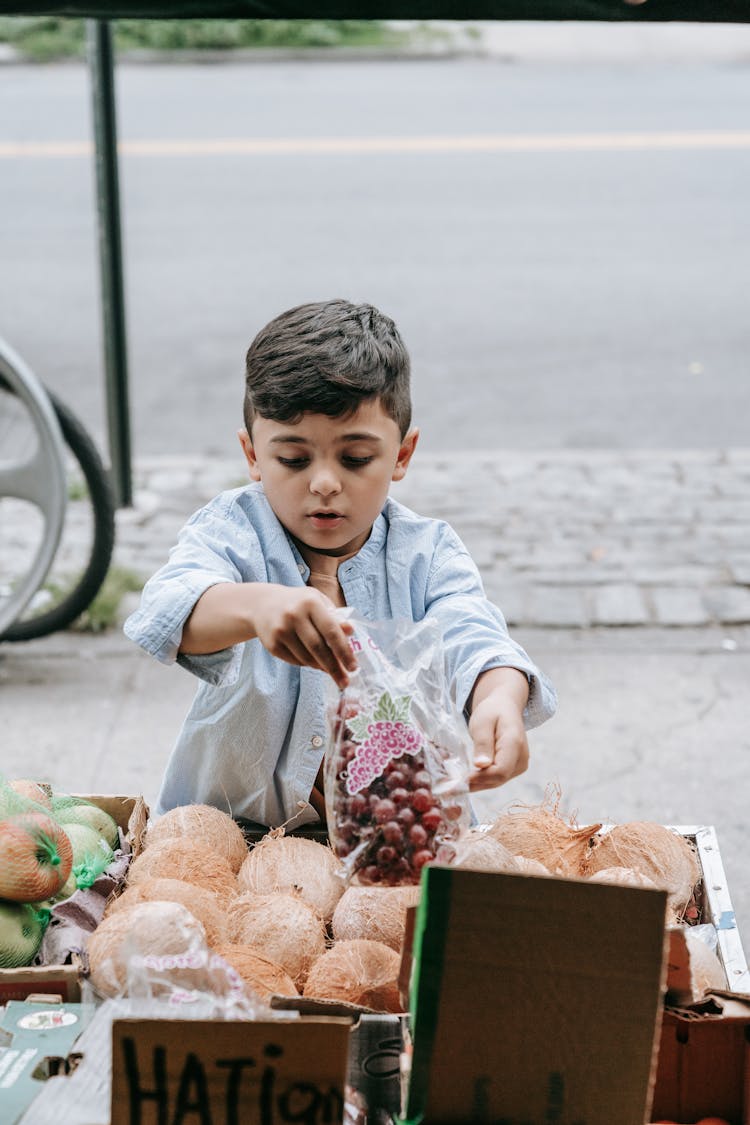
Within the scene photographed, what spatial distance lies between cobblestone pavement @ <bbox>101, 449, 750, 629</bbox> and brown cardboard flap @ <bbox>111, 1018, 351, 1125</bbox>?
12.2 feet

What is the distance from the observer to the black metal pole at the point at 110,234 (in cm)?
543

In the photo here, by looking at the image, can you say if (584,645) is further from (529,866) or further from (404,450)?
(529,866)

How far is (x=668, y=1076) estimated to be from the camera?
74.4 inches

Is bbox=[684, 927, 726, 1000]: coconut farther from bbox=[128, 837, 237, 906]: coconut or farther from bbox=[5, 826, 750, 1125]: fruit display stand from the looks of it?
bbox=[128, 837, 237, 906]: coconut

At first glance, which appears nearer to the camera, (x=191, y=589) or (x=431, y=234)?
(x=191, y=589)

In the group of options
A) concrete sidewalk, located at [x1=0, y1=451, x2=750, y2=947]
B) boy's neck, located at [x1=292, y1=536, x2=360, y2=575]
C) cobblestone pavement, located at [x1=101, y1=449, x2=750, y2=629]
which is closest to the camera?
boy's neck, located at [x1=292, y1=536, x2=360, y2=575]

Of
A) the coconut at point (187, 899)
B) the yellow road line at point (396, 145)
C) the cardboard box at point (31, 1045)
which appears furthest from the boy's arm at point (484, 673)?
the yellow road line at point (396, 145)

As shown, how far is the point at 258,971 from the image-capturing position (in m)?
1.98

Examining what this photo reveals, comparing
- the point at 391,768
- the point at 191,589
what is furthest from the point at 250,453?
the point at 391,768

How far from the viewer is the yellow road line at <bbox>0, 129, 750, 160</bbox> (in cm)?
1241

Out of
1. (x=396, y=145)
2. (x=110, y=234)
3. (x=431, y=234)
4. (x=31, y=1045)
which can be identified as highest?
(x=396, y=145)

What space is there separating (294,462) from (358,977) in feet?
2.68

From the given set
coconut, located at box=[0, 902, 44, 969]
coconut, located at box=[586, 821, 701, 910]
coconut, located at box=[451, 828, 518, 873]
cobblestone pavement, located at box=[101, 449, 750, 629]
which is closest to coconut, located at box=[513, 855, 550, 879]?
coconut, located at box=[451, 828, 518, 873]

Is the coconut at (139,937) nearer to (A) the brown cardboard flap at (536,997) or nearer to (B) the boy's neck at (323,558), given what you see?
(A) the brown cardboard flap at (536,997)
